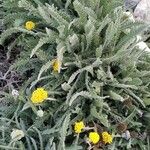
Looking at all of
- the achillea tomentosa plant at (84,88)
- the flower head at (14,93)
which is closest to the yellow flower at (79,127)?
the achillea tomentosa plant at (84,88)

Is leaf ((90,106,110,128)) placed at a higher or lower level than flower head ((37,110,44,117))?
lower

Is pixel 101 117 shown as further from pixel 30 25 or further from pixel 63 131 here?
pixel 30 25

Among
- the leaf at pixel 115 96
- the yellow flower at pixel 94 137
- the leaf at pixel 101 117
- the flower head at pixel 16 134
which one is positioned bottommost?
the yellow flower at pixel 94 137

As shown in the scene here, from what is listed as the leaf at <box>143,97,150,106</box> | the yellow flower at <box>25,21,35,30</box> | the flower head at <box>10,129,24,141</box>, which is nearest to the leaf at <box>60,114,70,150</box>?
the flower head at <box>10,129,24,141</box>

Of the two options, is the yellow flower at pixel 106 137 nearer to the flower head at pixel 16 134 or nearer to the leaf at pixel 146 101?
the leaf at pixel 146 101

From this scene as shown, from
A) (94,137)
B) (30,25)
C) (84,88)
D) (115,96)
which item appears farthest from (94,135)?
(30,25)

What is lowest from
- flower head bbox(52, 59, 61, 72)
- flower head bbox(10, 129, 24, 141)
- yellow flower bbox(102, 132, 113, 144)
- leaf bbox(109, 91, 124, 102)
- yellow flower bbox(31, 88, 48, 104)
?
yellow flower bbox(102, 132, 113, 144)

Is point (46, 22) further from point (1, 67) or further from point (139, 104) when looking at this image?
point (139, 104)

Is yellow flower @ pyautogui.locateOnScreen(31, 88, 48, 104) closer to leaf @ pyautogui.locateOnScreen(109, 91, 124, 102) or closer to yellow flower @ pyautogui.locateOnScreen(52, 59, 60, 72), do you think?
yellow flower @ pyautogui.locateOnScreen(52, 59, 60, 72)

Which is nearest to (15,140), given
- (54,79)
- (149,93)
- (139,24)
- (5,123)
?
(5,123)
